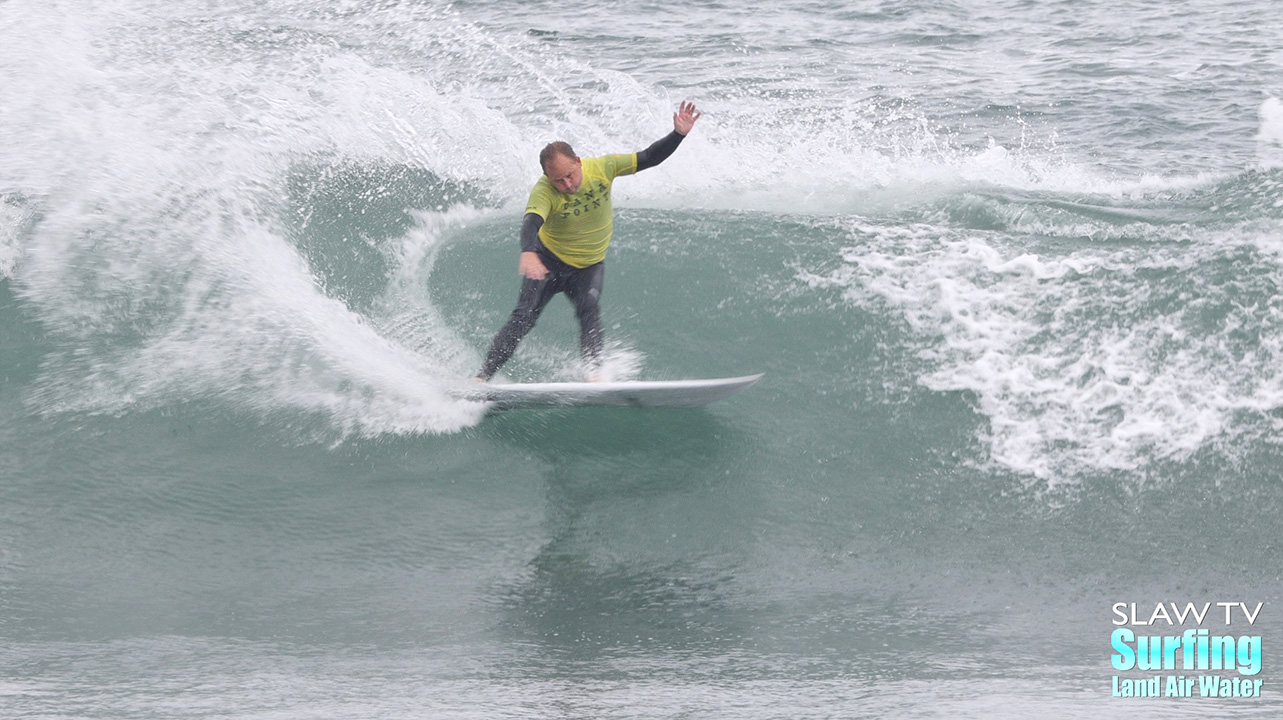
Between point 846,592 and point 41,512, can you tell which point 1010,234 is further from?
point 41,512

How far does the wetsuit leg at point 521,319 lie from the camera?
668 cm

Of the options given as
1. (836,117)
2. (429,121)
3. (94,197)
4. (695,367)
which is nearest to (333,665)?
(695,367)

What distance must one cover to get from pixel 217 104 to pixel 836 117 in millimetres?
6690

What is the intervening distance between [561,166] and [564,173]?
0.15ft

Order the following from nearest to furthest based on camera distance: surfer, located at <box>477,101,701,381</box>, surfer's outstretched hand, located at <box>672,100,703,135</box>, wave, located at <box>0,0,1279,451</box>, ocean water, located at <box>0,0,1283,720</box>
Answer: ocean water, located at <box>0,0,1283,720</box>
surfer, located at <box>477,101,701,381</box>
surfer's outstretched hand, located at <box>672,100,703,135</box>
wave, located at <box>0,0,1279,451</box>

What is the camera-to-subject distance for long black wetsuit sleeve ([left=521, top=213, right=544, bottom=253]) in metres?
6.25

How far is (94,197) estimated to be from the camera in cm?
864

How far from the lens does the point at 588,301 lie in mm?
6734

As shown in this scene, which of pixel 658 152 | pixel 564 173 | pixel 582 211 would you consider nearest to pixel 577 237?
pixel 582 211

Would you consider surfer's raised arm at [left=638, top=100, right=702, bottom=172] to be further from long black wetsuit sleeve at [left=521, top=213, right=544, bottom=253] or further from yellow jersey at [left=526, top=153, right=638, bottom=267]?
long black wetsuit sleeve at [left=521, top=213, right=544, bottom=253]

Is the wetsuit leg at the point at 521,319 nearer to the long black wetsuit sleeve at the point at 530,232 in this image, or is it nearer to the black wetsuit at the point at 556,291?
the black wetsuit at the point at 556,291

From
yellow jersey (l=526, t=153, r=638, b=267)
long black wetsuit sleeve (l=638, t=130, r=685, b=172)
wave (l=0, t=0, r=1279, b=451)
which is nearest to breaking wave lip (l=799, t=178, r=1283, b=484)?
wave (l=0, t=0, r=1279, b=451)

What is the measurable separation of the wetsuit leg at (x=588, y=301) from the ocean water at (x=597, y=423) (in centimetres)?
35

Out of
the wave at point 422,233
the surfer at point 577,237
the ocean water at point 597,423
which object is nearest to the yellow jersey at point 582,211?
the surfer at point 577,237
